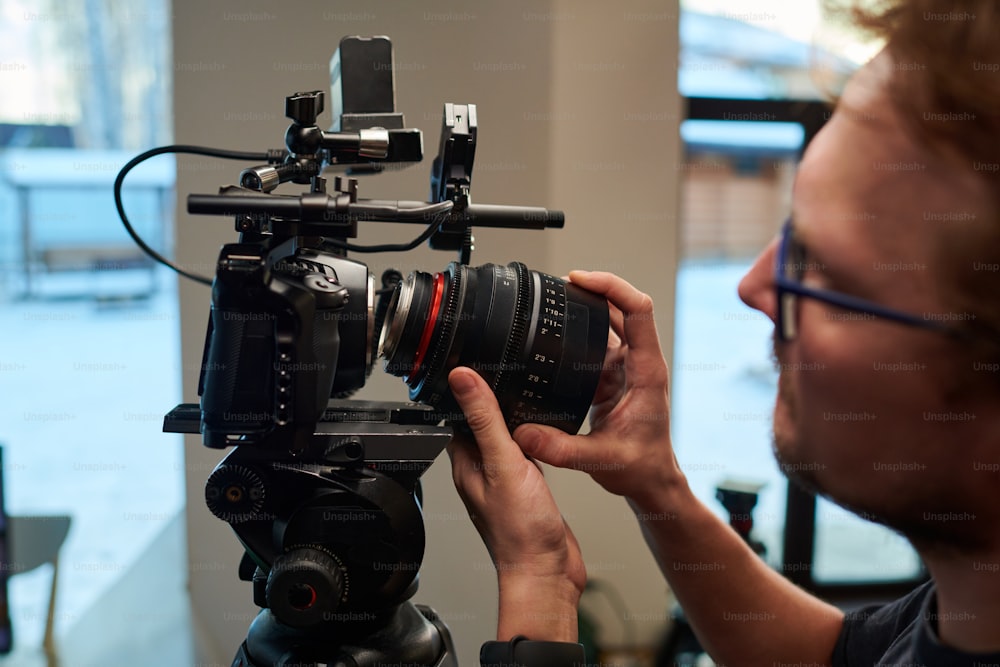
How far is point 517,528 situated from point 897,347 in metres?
0.46

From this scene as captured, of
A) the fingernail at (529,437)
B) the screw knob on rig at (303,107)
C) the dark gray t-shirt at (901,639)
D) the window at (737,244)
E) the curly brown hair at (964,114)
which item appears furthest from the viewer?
the window at (737,244)

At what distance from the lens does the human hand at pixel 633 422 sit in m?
0.98

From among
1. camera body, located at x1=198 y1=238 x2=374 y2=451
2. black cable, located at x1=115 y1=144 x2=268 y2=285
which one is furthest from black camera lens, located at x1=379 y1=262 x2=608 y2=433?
black cable, located at x1=115 y1=144 x2=268 y2=285

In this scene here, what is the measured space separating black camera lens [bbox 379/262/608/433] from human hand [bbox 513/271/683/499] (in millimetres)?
63

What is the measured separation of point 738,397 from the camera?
2.89 meters

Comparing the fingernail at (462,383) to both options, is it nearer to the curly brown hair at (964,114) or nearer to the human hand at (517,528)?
the human hand at (517,528)

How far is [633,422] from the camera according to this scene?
1.03 meters

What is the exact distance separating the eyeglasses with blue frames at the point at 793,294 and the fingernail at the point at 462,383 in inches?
13.6

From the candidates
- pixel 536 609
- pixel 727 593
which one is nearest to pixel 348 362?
pixel 536 609

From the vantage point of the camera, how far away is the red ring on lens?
909 mm

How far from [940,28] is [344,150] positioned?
0.58 meters

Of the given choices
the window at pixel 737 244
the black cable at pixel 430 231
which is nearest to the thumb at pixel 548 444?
the black cable at pixel 430 231

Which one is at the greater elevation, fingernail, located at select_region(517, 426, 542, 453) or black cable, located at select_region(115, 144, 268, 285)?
black cable, located at select_region(115, 144, 268, 285)

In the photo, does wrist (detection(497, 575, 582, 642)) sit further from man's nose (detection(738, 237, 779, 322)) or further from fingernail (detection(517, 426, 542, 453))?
man's nose (detection(738, 237, 779, 322))
